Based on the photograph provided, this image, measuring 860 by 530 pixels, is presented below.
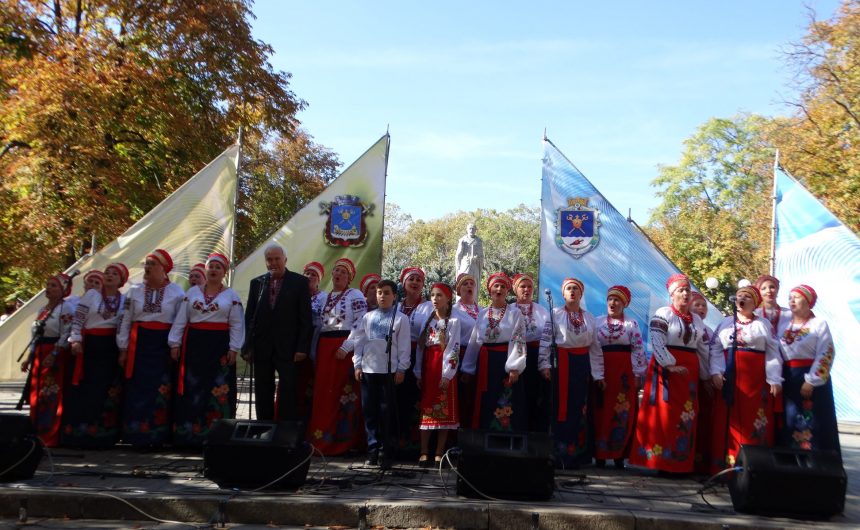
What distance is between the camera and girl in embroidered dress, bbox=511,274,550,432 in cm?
722

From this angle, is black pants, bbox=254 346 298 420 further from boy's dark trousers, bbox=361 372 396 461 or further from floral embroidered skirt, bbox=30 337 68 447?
floral embroidered skirt, bbox=30 337 68 447

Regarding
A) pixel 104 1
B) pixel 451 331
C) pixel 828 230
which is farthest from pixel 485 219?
pixel 451 331

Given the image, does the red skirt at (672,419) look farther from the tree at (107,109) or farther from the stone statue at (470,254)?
the tree at (107,109)

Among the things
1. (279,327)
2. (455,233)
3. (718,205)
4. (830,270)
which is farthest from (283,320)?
(455,233)

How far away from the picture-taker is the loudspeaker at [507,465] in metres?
5.43

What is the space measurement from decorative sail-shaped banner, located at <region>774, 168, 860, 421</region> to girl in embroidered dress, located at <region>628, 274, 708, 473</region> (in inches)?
165

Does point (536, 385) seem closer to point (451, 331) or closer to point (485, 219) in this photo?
point (451, 331)

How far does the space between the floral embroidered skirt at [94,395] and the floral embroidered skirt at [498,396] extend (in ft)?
11.3

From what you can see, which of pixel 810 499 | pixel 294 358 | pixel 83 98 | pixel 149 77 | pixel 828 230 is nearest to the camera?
pixel 810 499

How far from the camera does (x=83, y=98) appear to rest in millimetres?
14297

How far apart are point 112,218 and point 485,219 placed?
50.6 meters

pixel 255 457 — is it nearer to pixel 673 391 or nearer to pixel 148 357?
pixel 148 357

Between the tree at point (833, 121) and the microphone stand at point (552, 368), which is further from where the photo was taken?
the tree at point (833, 121)

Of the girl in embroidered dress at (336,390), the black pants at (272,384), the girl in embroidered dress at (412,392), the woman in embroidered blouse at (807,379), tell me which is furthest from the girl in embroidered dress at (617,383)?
the black pants at (272,384)
